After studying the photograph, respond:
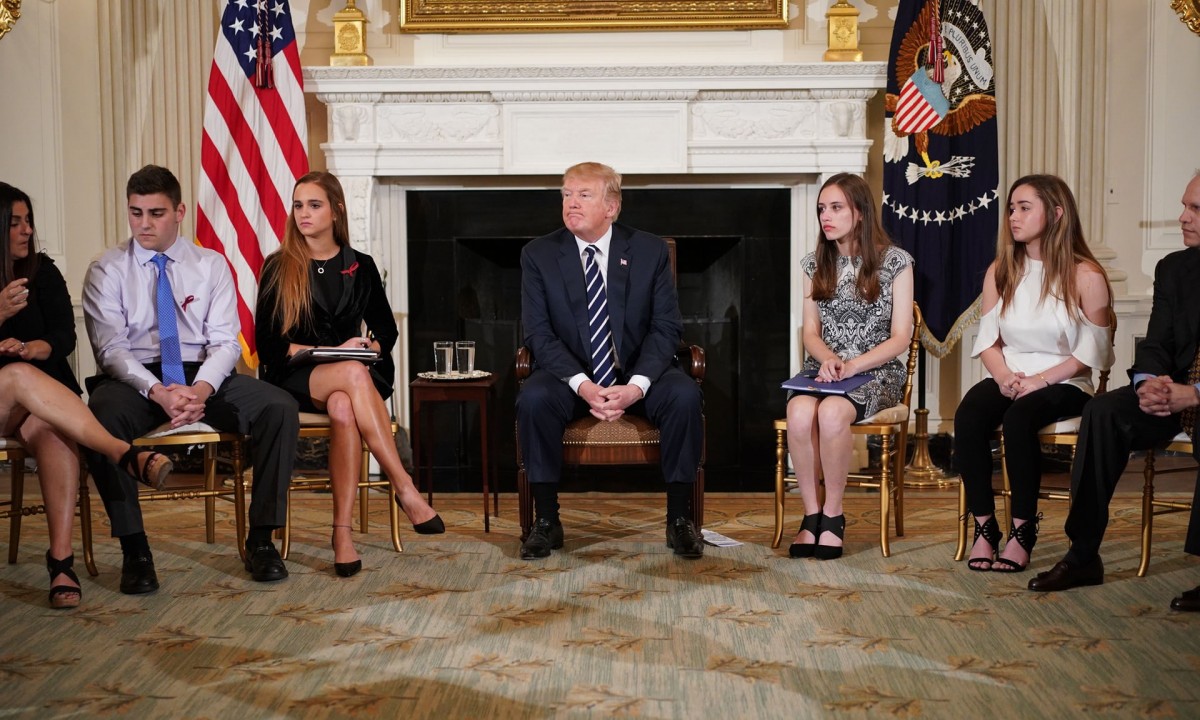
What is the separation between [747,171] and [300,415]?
2.65m

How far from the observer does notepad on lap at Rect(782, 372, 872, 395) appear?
13.6 feet

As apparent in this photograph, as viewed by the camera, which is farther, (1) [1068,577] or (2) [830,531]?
(2) [830,531]

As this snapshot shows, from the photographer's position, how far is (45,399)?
11.7 feet

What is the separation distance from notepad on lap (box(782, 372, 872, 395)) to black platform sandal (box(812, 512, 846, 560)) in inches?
17.0

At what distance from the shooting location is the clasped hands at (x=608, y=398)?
4094 millimetres

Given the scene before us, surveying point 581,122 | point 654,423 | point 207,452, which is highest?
point 581,122

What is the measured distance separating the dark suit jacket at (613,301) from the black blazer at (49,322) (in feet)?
5.00

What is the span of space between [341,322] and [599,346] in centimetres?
93

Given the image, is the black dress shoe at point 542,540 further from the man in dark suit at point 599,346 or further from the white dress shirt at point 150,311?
the white dress shirt at point 150,311

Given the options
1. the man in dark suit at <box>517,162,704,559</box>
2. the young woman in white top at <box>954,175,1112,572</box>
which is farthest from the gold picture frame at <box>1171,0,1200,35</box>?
the man in dark suit at <box>517,162,704,559</box>

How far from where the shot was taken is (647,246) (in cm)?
445

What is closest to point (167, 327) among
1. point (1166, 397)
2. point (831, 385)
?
point (831, 385)

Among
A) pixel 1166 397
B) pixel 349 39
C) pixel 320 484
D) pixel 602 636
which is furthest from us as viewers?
pixel 349 39

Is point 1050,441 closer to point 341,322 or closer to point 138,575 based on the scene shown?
point 341,322
